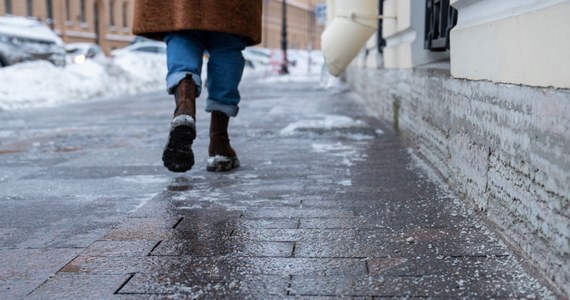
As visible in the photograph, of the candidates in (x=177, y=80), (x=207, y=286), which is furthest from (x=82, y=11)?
(x=207, y=286)

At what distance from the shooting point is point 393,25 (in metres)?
6.40

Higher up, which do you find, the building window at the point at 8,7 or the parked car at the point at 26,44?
the building window at the point at 8,7

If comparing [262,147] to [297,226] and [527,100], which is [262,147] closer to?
[297,226]

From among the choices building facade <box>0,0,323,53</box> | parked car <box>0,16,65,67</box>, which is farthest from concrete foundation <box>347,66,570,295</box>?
building facade <box>0,0,323,53</box>

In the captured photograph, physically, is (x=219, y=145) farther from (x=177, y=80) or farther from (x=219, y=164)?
(x=177, y=80)

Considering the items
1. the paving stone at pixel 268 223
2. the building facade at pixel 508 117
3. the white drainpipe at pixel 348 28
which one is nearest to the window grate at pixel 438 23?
the building facade at pixel 508 117

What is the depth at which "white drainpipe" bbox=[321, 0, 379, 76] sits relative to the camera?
20.4 ft

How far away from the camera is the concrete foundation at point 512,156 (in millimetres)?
1946

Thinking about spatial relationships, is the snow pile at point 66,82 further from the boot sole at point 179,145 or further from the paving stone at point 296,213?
the paving stone at point 296,213

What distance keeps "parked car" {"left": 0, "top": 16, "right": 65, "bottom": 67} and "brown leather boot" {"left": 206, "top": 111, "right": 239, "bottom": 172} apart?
11.7 m

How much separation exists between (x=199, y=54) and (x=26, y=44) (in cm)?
1273

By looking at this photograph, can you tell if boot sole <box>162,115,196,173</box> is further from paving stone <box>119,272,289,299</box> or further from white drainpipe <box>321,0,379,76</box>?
white drainpipe <box>321,0,379,76</box>

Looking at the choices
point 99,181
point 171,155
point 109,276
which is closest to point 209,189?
point 171,155

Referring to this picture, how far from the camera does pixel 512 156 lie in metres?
2.43
